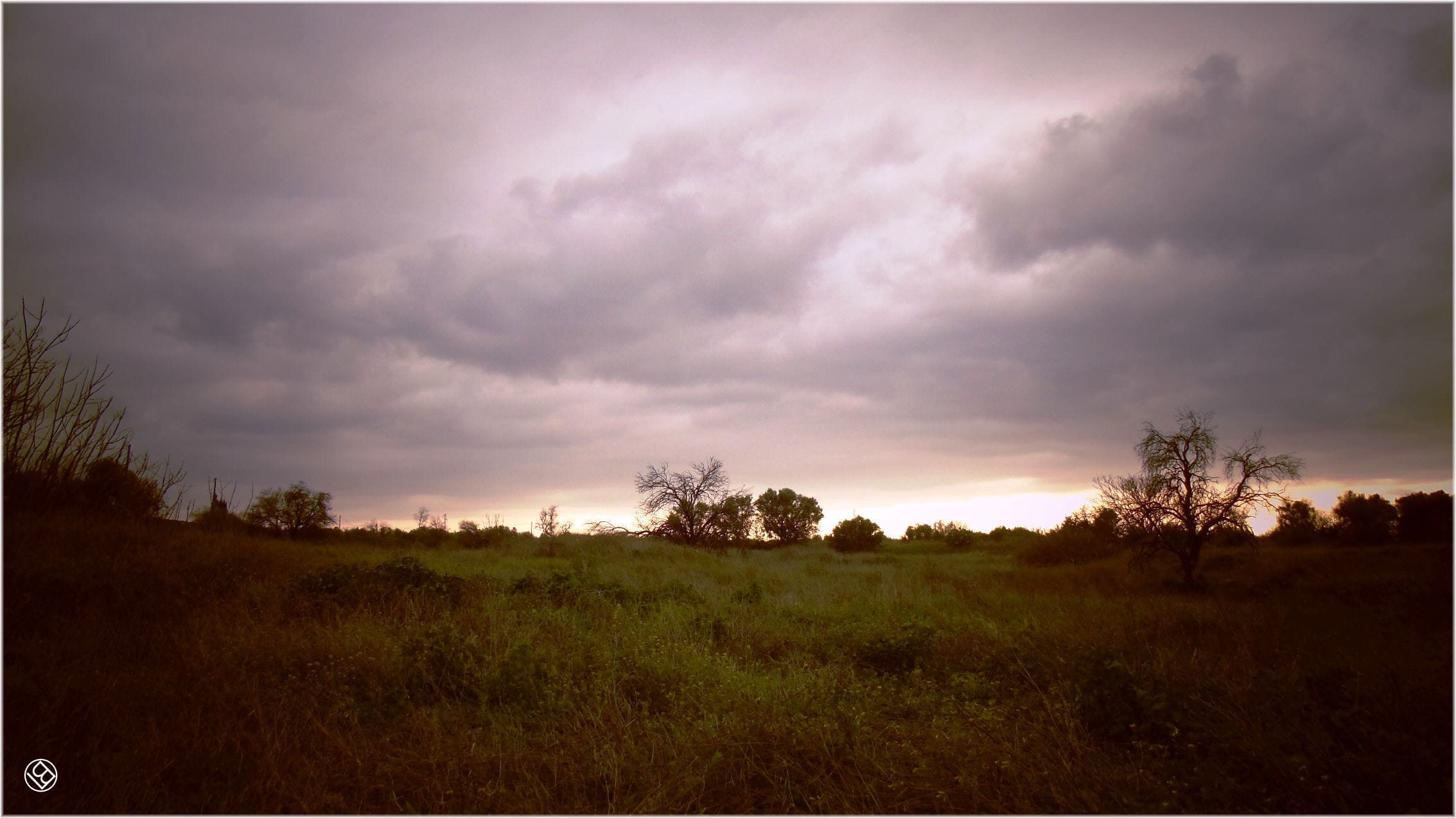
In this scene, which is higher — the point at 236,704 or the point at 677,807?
the point at 236,704

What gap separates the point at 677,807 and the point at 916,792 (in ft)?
6.90

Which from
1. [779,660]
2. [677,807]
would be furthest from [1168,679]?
[677,807]

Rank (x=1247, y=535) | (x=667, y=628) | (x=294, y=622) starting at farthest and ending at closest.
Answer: (x=1247, y=535) → (x=667, y=628) → (x=294, y=622)

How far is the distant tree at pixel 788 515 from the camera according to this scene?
4769 cm

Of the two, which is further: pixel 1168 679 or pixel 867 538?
pixel 867 538

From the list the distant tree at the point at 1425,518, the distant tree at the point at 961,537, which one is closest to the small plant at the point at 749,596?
the distant tree at the point at 1425,518

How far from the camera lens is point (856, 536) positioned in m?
43.3

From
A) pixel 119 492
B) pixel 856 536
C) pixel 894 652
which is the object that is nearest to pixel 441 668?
pixel 894 652

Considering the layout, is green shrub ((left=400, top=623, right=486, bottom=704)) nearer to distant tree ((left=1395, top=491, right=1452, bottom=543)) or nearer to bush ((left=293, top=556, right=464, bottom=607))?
bush ((left=293, top=556, right=464, bottom=607))

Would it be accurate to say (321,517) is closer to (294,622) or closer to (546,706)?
(294,622)

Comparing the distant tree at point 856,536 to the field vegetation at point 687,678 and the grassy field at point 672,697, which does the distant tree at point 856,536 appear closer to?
the field vegetation at point 687,678

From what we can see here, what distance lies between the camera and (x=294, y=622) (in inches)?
367

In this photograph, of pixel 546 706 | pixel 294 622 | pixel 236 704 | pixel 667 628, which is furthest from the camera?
pixel 667 628

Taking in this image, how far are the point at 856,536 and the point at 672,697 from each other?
38.5 meters
